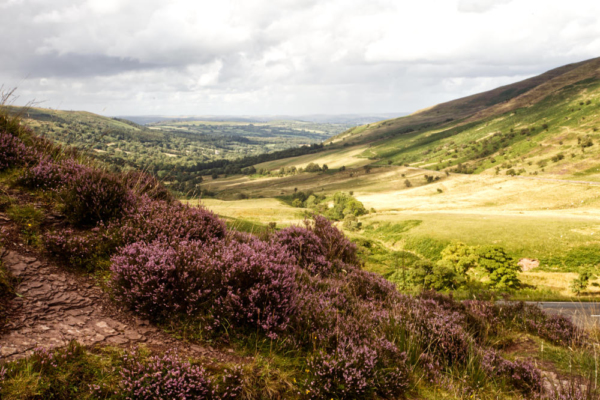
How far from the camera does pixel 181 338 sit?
430 centimetres

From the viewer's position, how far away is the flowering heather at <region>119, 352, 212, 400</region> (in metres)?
→ 3.15

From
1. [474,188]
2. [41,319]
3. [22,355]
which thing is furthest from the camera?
[474,188]

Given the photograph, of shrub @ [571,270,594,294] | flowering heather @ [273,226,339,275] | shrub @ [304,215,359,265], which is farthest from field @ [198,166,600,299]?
shrub @ [304,215,359,265]

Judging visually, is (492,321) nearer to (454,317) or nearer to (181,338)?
(454,317)

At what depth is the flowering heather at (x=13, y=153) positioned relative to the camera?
7.09 m

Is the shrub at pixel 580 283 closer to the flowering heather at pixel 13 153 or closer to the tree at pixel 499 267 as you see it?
the tree at pixel 499 267

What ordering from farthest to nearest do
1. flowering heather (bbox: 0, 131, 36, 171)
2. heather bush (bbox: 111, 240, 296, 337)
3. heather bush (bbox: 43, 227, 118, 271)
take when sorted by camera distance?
flowering heather (bbox: 0, 131, 36, 171) < heather bush (bbox: 43, 227, 118, 271) < heather bush (bbox: 111, 240, 296, 337)

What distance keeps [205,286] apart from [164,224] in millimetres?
2053

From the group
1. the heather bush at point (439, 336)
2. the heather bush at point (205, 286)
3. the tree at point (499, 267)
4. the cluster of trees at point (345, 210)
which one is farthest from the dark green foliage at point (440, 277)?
the cluster of trees at point (345, 210)

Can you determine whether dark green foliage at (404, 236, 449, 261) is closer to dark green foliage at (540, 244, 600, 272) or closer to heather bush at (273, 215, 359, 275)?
dark green foliage at (540, 244, 600, 272)

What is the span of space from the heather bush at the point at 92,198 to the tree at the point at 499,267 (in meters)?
37.7

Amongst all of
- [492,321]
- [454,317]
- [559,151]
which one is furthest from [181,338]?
[559,151]

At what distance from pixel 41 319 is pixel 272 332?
2858 mm

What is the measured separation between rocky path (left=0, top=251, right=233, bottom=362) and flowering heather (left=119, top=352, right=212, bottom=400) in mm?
485
